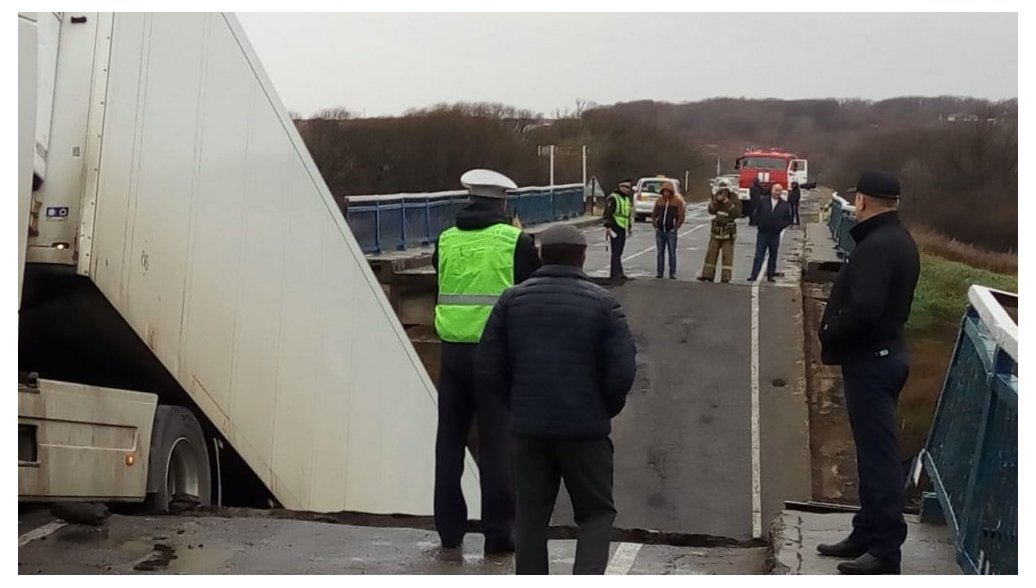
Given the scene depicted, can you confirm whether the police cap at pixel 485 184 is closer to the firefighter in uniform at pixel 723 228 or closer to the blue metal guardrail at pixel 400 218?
the firefighter in uniform at pixel 723 228

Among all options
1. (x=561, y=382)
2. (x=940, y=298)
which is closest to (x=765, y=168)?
(x=940, y=298)

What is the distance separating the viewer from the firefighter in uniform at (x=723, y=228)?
1736cm

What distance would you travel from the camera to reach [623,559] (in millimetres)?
5363

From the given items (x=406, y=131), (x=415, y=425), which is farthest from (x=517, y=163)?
(x=415, y=425)

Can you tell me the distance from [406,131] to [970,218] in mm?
7956

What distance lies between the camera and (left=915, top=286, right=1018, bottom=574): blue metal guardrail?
13.8 feet

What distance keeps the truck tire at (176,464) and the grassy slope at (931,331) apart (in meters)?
7.00

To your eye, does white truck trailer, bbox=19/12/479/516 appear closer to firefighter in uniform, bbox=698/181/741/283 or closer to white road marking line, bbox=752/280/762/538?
white road marking line, bbox=752/280/762/538

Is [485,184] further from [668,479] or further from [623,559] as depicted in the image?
[668,479]

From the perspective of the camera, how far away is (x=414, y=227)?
20641 mm

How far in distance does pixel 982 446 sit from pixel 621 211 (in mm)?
13483

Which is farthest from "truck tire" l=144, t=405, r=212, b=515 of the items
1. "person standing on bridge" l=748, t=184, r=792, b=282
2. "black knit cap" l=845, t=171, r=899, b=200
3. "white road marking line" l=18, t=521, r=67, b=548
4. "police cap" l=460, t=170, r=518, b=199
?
"person standing on bridge" l=748, t=184, r=792, b=282

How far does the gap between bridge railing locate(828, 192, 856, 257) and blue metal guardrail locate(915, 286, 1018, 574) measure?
13776 mm

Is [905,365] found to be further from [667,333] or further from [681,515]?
[667,333]
